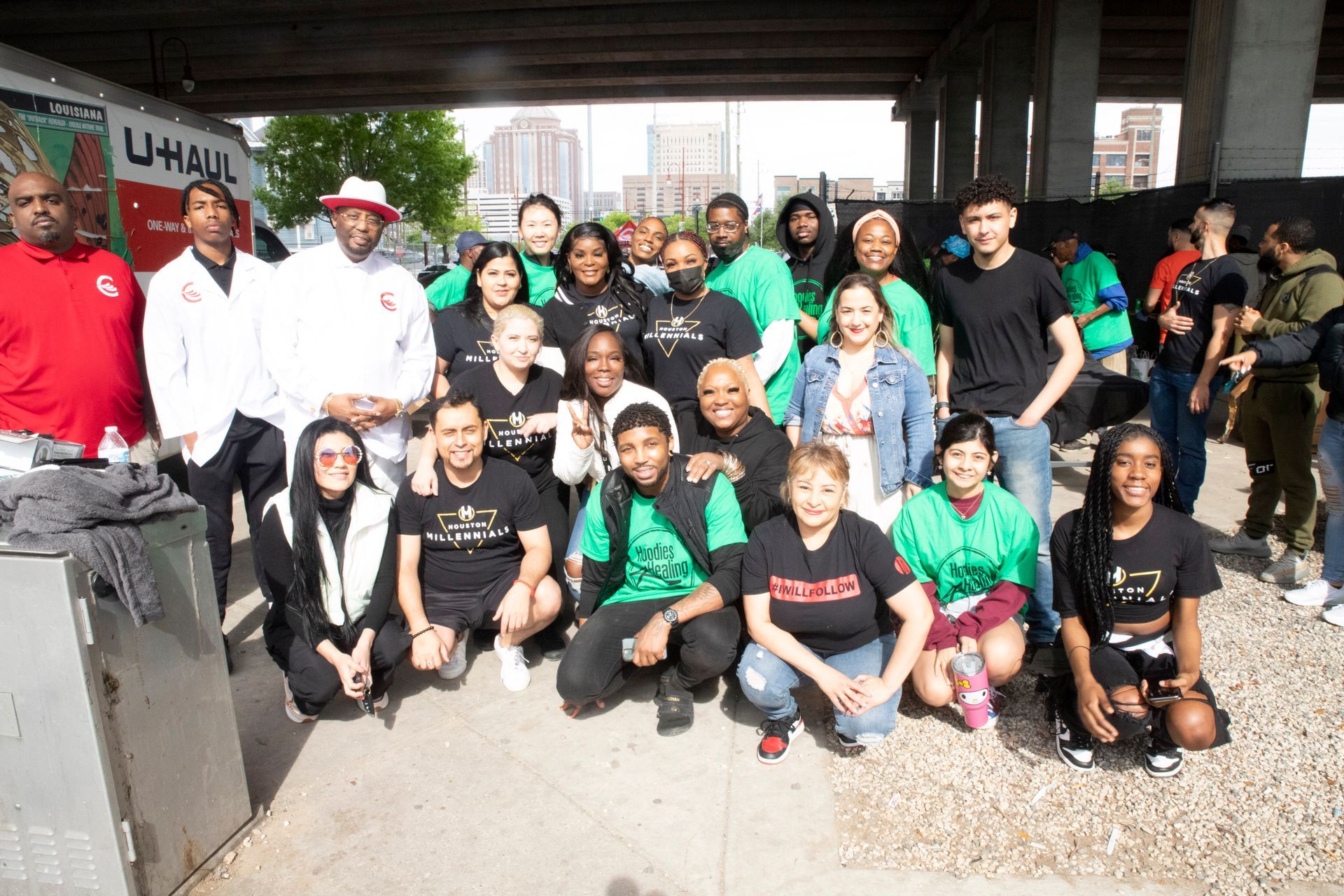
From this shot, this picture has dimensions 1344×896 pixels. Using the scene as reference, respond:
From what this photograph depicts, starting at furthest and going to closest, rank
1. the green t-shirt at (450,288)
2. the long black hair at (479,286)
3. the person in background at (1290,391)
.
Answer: the green t-shirt at (450,288)
the person in background at (1290,391)
the long black hair at (479,286)

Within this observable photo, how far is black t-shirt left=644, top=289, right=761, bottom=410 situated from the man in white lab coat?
178 centimetres

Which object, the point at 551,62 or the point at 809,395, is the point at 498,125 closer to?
the point at 551,62

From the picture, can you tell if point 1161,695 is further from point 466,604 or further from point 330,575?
point 330,575

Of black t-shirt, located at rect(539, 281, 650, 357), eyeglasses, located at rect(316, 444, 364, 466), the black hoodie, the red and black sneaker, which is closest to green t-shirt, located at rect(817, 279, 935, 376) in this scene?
the black hoodie

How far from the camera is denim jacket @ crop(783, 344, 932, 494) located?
147 inches

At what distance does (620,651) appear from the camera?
3441mm

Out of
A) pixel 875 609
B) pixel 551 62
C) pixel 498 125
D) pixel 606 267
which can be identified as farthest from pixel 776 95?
pixel 498 125

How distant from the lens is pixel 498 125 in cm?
18212

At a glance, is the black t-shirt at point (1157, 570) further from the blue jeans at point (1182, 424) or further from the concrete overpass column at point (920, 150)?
the concrete overpass column at point (920, 150)

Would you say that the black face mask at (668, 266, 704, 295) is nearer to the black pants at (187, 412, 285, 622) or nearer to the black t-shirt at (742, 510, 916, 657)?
the black t-shirt at (742, 510, 916, 657)

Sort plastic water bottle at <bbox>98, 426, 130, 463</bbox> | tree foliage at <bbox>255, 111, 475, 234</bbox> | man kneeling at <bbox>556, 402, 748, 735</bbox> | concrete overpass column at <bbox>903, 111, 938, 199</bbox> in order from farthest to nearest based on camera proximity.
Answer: tree foliage at <bbox>255, 111, 475, 234</bbox>
concrete overpass column at <bbox>903, 111, 938, 199</bbox>
man kneeling at <bbox>556, 402, 748, 735</bbox>
plastic water bottle at <bbox>98, 426, 130, 463</bbox>

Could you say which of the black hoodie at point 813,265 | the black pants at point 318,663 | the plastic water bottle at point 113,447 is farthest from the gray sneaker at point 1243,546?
the plastic water bottle at point 113,447

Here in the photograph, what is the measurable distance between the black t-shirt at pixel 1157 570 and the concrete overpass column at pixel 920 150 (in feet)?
81.4

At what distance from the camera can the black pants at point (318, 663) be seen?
331 centimetres
